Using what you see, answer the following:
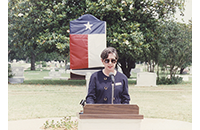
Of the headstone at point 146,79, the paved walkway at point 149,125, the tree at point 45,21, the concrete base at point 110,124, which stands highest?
the tree at point 45,21

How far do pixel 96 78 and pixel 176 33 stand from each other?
19.4m

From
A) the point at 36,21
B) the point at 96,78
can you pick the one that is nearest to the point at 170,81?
the point at 36,21

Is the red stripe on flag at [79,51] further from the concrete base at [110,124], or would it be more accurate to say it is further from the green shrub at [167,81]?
the green shrub at [167,81]

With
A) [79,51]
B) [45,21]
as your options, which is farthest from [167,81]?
[79,51]

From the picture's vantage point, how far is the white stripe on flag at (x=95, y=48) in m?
10.0

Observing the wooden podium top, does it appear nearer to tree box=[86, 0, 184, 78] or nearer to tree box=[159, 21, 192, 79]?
tree box=[86, 0, 184, 78]

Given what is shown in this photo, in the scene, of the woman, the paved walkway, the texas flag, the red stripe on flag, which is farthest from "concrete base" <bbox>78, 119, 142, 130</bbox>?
the red stripe on flag

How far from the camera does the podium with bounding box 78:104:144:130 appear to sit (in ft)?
11.5

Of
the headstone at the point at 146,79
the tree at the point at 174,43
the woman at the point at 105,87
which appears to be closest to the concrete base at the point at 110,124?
the woman at the point at 105,87

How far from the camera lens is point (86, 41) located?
1055 cm

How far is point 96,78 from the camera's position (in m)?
4.28

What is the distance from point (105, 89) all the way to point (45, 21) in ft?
57.5

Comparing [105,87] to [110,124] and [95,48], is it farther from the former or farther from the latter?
[95,48]

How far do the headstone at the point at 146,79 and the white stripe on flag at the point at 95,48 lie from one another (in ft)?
35.6
